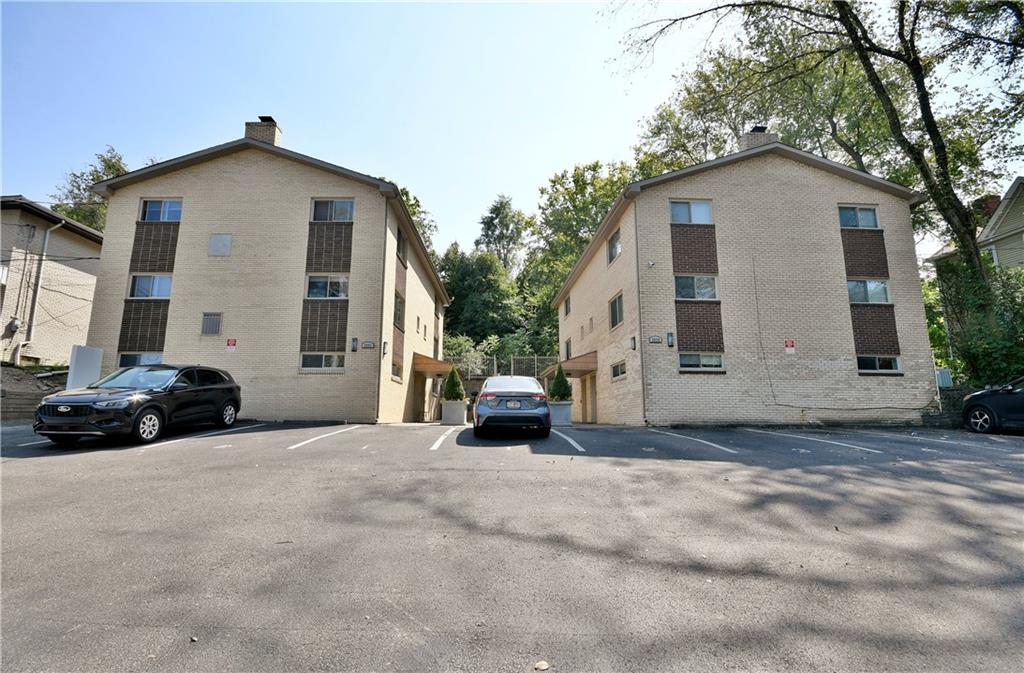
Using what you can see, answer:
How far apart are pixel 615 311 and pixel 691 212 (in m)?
4.31

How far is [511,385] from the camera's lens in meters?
10.7

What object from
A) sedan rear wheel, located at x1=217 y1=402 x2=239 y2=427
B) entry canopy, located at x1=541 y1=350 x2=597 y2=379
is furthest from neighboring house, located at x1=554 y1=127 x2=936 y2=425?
sedan rear wheel, located at x1=217 y1=402 x2=239 y2=427

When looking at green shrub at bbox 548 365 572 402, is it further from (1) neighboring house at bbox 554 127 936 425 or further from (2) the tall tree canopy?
(2) the tall tree canopy

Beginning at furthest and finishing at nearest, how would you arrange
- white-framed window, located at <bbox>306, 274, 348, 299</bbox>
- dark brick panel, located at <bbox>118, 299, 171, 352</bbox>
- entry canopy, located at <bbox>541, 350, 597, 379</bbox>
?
entry canopy, located at <bbox>541, 350, 597, 379</bbox>
white-framed window, located at <bbox>306, 274, 348, 299</bbox>
dark brick panel, located at <bbox>118, 299, 171, 352</bbox>

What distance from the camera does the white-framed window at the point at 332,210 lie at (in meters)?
16.6

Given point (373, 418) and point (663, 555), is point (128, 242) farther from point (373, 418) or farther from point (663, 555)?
point (663, 555)

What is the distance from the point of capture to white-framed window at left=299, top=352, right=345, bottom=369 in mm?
15477

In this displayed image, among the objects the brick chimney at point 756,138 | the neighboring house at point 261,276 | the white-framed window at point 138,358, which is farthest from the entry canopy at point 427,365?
the brick chimney at point 756,138

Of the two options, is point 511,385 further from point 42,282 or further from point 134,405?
point 42,282

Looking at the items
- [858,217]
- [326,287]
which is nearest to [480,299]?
[326,287]

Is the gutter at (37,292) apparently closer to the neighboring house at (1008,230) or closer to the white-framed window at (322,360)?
the white-framed window at (322,360)

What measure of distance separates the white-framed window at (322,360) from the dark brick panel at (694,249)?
11.2 m

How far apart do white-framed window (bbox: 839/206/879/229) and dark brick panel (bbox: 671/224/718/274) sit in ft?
15.4

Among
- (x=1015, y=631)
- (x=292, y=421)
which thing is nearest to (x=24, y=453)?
(x=292, y=421)
